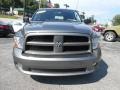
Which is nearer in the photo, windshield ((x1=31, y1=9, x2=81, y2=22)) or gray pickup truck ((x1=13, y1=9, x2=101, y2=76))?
gray pickup truck ((x1=13, y1=9, x2=101, y2=76))

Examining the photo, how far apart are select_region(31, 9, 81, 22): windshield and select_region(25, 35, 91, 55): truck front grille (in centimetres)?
192

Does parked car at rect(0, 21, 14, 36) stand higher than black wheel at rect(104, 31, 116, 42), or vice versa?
parked car at rect(0, 21, 14, 36)

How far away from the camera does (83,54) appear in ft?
18.5

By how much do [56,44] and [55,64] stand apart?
15.8 inches

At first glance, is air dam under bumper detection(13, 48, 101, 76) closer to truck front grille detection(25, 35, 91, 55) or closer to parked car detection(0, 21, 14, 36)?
truck front grille detection(25, 35, 91, 55)

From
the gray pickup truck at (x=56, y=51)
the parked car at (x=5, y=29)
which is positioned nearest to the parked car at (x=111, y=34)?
the parked car at (x=5, y=29)

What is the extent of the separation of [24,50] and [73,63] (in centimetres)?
102

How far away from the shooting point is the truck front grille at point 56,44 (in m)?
5.52

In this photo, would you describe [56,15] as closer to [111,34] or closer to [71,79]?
[71,79]

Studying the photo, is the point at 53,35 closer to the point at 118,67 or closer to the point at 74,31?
the point at 74,31

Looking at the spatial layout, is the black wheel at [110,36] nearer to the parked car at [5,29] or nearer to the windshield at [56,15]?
the parked car at [5,29]

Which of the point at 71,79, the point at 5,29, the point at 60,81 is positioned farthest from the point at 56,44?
→ the point at 5,29

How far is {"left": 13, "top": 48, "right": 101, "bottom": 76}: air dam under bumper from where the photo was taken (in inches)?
213

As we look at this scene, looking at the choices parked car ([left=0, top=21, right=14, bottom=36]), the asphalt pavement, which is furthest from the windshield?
parked car ([left=0, top=21, right=14, bottom=36])
